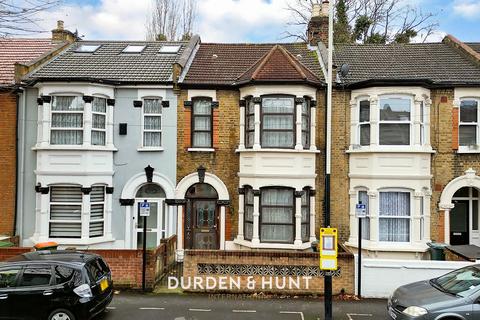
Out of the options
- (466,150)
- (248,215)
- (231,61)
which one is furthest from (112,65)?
(466,150)

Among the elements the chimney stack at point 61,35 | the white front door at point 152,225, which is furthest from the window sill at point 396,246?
the chimney stack at point 61,35

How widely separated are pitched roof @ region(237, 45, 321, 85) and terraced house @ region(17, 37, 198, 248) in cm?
295

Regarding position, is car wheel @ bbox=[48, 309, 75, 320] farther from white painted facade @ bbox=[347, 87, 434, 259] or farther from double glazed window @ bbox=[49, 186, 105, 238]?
white painted facade @ bbox=[347, 87, 434, 259]

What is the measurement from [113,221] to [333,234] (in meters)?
9.01

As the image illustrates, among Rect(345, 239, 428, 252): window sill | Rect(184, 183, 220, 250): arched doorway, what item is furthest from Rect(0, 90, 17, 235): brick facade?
Rect(345, 239, 428, 252): window sill

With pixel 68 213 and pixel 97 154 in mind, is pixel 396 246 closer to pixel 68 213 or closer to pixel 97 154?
pixel 97 154

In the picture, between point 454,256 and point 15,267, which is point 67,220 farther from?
point 454,256

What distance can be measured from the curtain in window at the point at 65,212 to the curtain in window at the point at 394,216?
10.7 metres

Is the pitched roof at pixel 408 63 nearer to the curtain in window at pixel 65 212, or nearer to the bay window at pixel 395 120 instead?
the bay window at pixel 395 120

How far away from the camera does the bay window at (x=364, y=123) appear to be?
14120 millimetres

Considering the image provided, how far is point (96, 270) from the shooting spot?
28.2ft

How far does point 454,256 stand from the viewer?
40.0 feet

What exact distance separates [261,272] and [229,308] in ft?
4.75

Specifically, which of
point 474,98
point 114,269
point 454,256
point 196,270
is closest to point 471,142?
point 474,98
